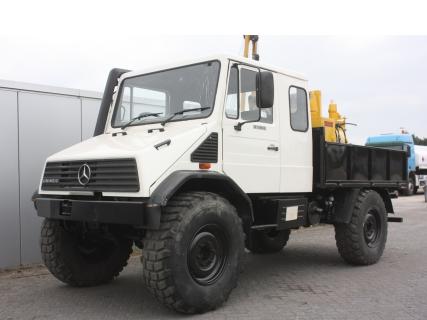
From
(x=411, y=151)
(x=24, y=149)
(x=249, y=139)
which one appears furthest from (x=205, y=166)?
(x=411, y=151)

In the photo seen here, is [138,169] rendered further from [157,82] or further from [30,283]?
[30,283]

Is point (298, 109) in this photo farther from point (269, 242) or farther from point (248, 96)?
point (269, 242)

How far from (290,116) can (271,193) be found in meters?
1.05

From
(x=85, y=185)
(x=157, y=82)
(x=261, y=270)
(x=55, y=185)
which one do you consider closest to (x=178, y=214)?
(x=85, y=185)

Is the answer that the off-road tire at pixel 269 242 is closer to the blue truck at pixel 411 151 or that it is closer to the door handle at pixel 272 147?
the door handle at pixel 272 147

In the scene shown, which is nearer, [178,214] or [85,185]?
[178,214]

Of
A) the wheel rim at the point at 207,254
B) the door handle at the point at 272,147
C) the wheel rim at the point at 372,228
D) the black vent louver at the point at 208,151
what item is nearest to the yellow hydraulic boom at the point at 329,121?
the door handle at the point at 272,147

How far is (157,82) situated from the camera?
6062 millimetres

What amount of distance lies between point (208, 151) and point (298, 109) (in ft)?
6.33

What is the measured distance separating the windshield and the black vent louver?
11.8 inches

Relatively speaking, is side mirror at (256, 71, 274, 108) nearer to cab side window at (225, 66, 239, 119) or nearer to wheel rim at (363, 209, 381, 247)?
cab side window at (225, 66, 239, 119)

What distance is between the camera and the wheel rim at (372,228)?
7579mm

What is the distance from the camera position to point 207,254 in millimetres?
5082

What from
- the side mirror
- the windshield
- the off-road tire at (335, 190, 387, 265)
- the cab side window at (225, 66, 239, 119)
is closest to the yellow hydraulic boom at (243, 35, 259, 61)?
the off-road tire at (335, 190, 387, 265)
